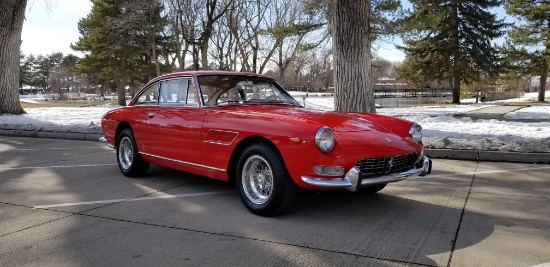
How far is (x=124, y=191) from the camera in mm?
5051

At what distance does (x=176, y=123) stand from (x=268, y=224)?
1.85m

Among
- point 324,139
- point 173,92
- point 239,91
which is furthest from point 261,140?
point 173,92

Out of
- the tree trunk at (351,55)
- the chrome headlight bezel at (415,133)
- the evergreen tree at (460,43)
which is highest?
the evergreen tree at (460,43)

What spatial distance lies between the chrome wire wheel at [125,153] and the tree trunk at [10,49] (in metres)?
14.1

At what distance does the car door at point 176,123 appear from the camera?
4.64 metres

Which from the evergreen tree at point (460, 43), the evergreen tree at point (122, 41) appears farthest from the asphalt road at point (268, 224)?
the evergreen tree at point (460, 43)

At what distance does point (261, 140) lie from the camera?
13.0 feet

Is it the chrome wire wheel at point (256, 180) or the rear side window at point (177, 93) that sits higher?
the rear side window at point (177, 93)

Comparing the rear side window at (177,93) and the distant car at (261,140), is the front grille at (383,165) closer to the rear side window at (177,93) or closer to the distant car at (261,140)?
the distant car at (261,140)

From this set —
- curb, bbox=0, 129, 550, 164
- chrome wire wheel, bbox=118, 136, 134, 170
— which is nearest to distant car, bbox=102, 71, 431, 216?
chrome wire wheel, bbox=118, 136, 134, 170

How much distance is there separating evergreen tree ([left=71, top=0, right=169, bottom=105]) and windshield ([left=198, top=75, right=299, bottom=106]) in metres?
23.8

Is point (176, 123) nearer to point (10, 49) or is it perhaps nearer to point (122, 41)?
point (10, 49)

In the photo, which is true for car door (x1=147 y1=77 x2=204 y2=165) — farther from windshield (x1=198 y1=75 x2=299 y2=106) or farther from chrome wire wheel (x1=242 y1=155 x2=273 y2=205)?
chrome wire wheel (x1=242 y1=155 x2=273 y2=205)

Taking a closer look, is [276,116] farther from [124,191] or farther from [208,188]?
[124,191]
